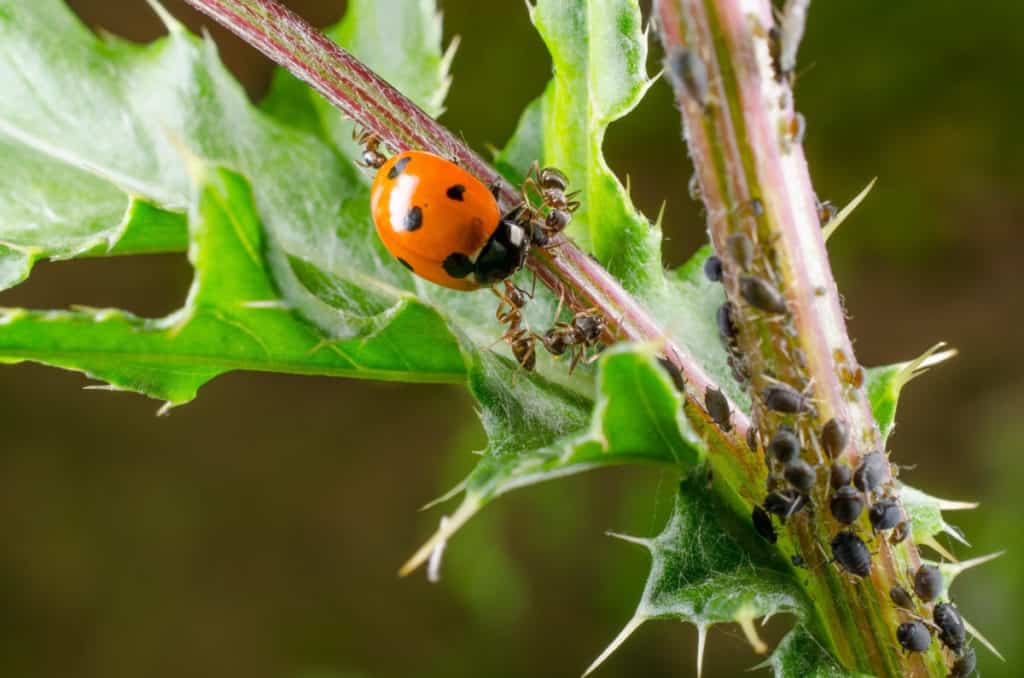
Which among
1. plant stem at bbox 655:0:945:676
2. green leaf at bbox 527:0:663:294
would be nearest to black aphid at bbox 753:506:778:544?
plant stem at bbox 655:0:945:676

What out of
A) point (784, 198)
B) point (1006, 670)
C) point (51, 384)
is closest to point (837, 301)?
point (784, 198)

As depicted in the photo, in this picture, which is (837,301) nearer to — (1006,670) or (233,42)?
(1006,670)

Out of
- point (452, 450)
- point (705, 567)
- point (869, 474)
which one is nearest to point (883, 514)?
point (869, 474)

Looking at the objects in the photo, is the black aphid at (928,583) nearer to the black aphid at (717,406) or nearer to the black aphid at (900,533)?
the black aphid at (900,533)

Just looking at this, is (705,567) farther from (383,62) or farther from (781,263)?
(383,62)

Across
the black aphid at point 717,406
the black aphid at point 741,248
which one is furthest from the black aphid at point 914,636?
the black aphid at point 741,248
